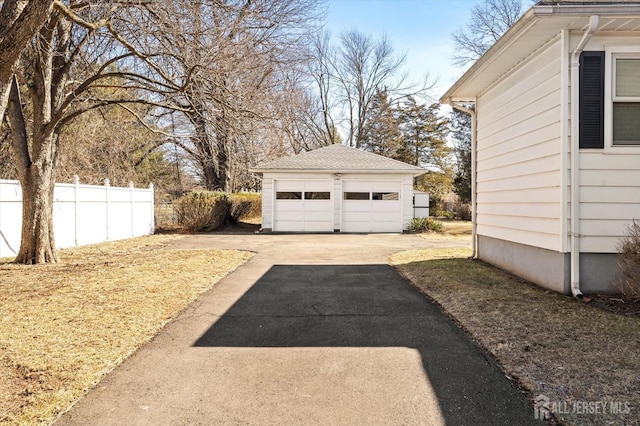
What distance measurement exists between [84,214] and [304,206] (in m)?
8.00

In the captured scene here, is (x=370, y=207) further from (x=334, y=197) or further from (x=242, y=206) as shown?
(x=242, y=206)

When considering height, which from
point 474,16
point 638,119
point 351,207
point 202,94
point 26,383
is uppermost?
point 474,16

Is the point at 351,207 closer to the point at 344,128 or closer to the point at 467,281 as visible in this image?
the point at 467,281

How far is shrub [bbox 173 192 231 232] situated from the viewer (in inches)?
637

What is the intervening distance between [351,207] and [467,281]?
10.3 meters

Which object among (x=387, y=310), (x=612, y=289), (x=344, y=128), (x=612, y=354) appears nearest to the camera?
(x=612, y=354)

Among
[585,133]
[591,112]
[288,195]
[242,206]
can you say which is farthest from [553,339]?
[242,206]

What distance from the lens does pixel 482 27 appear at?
22203mm

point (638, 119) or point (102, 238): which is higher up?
point (638, 119)

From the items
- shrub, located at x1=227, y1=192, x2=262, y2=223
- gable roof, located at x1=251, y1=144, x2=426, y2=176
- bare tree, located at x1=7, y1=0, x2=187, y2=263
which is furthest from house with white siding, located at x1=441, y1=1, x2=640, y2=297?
shrub, located at x1=227, y1=192, x2=262, y2=223

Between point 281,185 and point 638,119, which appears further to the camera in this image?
point 281,185

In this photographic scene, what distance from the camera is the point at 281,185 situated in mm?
16109

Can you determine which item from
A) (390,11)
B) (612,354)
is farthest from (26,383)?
(390,11)

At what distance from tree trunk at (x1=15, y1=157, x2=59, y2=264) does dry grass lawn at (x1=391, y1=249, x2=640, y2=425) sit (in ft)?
25.6
